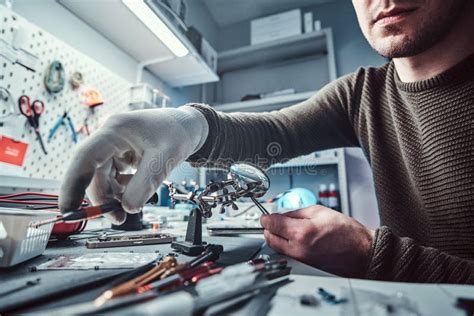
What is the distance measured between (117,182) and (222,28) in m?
2.44

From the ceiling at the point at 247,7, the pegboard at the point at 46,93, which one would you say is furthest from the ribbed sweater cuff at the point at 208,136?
the ceiling at the point at 247,7

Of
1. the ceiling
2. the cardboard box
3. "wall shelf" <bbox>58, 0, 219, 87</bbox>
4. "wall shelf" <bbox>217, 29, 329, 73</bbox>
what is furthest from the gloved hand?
the ceiling

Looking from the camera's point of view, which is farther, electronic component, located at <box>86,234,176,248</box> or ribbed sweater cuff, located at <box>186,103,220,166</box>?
ribbed sweater cuff, located at <box>186,103,220,166</box>

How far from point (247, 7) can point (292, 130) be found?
183 centimetres

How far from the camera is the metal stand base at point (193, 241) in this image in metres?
0.42

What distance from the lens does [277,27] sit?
79.9 inches

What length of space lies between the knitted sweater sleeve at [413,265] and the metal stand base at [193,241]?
25 cm

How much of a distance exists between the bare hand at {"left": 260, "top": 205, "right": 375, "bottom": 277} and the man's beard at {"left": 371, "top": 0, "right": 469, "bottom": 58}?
42 cm

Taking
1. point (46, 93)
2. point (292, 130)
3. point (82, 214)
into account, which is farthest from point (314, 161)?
point (82, 214)

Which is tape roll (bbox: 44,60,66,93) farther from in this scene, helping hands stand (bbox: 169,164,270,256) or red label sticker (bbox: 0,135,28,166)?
helping hands stand (bbox: 169,164,270,256)

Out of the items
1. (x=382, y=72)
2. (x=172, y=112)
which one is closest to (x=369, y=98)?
(x=382, y=72)

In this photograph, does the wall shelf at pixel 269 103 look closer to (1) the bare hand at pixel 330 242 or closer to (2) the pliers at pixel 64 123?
(2) the pliers at pixel 64 123

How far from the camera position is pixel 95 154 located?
15.7 inches

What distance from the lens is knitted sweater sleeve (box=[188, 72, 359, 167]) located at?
74cm
